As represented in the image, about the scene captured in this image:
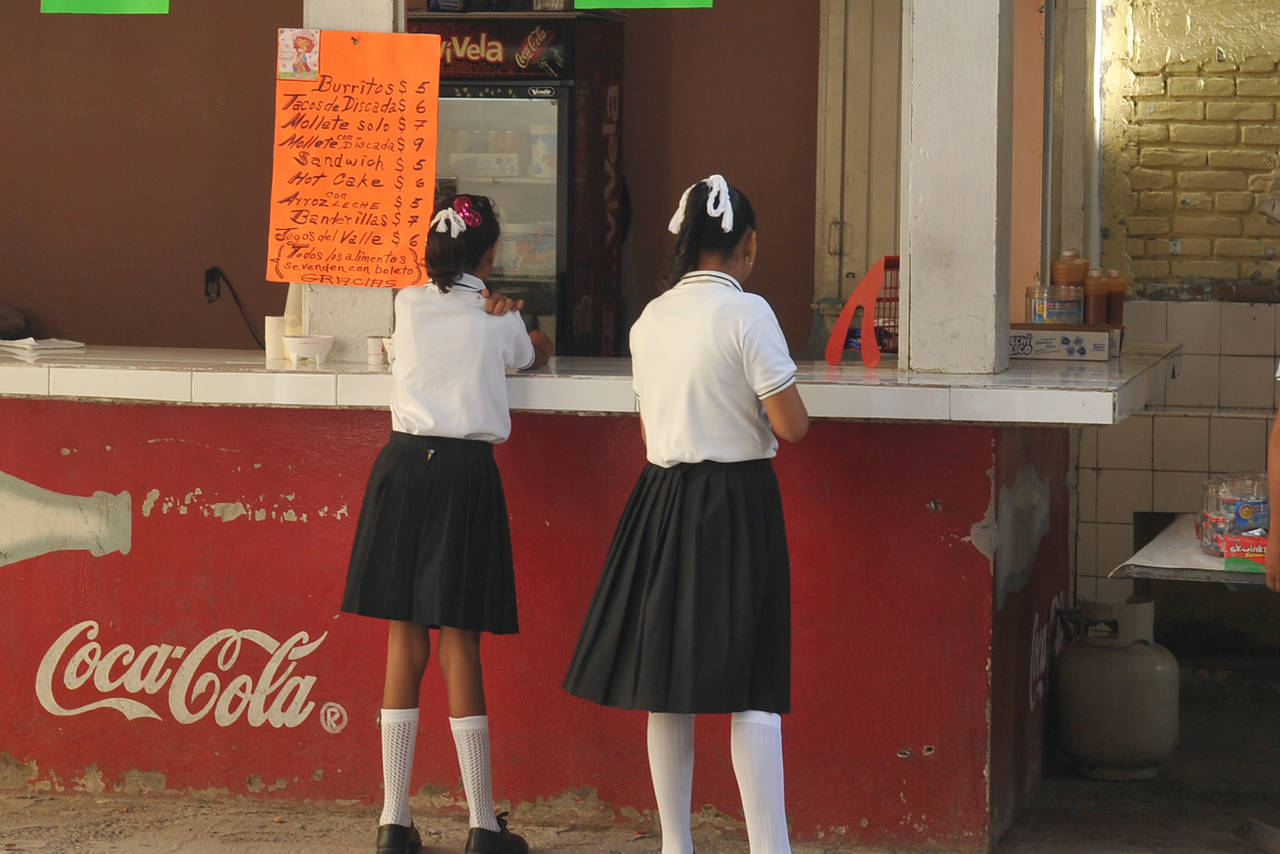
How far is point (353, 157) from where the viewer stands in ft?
13.6

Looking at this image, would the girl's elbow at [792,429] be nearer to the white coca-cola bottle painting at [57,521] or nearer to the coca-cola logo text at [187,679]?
the coca-cola logo text at [187,679]

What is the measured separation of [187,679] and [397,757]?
2.65 feet

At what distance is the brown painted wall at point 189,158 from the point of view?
6918 millimetres

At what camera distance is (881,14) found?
646cm

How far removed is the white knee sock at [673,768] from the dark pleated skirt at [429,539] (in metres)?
0.57

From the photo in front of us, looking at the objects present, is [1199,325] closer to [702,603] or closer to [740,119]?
[740,119]

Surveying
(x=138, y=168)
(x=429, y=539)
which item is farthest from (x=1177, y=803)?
(x=138, y=168)

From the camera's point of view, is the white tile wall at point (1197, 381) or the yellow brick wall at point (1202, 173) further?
the white tile wall at point (1197, 381)

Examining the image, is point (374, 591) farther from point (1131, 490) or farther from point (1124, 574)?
point (1131, 490)

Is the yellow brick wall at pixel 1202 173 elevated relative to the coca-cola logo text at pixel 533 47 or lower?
lower

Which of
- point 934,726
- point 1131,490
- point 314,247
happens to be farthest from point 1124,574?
point 1131,490

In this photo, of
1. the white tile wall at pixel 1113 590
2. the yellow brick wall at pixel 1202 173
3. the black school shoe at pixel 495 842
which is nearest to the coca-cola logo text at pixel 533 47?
the yellow brick wall at pixel 1202 173

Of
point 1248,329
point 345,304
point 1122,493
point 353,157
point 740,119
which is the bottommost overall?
point 1122,493

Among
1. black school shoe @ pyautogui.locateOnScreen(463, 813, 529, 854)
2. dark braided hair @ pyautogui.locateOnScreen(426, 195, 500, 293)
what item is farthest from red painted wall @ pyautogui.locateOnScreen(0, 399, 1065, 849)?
dark braided hair @ pyautogui.locateOnScreen(426, 195, 500, 293)
